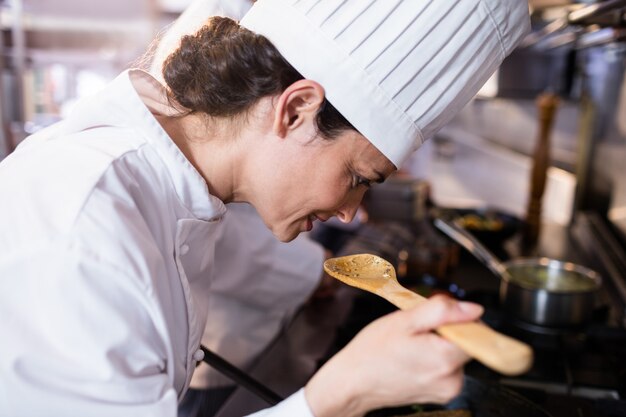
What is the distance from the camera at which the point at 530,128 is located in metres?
3.38

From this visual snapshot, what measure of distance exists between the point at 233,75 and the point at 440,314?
0.45 metres

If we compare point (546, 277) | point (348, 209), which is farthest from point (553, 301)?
point (348, 209)

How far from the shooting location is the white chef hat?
805 millimetres

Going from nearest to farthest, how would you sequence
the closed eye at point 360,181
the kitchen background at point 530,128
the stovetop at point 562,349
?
the closed eye at point 360,181, the stovetop at point 562,349, the kitchen background at point 530,128

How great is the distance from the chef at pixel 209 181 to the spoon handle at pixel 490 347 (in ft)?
0.06

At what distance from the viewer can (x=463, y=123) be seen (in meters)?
5.78

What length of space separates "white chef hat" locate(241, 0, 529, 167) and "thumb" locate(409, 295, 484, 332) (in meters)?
0.33

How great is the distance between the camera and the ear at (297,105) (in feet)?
2.56

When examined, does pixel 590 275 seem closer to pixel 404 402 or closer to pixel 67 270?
pixel 404 402

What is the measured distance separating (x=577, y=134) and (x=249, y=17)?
2.17 metres

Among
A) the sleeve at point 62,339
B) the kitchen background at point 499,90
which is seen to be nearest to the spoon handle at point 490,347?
the sleeve at point 62,339

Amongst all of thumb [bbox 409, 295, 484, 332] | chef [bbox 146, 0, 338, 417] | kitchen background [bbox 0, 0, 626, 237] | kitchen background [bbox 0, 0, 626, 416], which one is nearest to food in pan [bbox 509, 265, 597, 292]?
kitchen background [bbox 0, 0, 626, 416]

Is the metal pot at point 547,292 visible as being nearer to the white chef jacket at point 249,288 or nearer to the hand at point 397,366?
the white chef jacket at point 249,288

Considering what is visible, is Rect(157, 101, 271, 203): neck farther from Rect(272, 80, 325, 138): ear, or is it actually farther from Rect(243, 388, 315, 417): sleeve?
Rect(243, 388, 315, 417): sleeve
